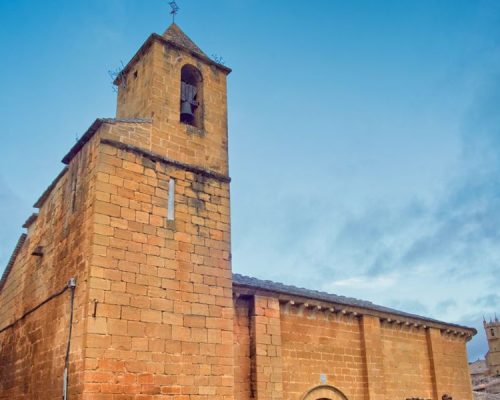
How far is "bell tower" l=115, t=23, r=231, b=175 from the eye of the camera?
38.7 feet

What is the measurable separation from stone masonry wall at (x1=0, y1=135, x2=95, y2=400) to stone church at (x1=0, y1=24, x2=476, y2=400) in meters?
0.05

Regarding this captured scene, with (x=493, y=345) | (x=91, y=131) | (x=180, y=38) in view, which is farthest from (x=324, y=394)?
(x=493, y=345)

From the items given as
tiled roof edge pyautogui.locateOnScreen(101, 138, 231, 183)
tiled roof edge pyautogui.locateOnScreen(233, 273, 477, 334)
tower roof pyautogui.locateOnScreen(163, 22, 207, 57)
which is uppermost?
tower roof pyautogui.locateOnScreen(163, 22, 207, 57)

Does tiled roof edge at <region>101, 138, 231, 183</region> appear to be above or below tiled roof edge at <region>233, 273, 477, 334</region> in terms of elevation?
above

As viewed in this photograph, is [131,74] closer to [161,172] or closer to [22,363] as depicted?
[161,172]

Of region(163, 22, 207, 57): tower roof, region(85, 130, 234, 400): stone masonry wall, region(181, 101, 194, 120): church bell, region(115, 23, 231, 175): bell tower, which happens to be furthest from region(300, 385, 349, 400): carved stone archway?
region(163, 22, 207, 57): tower roof

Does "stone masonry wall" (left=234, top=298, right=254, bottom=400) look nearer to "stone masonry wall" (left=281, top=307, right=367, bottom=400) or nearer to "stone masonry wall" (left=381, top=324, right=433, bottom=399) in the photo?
"stone masonry wall" (left=281, top=307, right=367, bottom=400)

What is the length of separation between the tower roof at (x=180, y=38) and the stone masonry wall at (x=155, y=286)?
3.22m

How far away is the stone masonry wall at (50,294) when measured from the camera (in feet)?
31.7

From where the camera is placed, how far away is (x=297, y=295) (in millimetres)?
13172

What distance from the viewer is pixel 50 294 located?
36.2ft

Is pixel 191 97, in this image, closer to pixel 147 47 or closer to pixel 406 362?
pixel 147 47

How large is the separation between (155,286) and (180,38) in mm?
6421

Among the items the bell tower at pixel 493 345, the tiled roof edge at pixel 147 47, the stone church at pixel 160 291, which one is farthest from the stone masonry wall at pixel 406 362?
the bell tower at pixel 493 345
